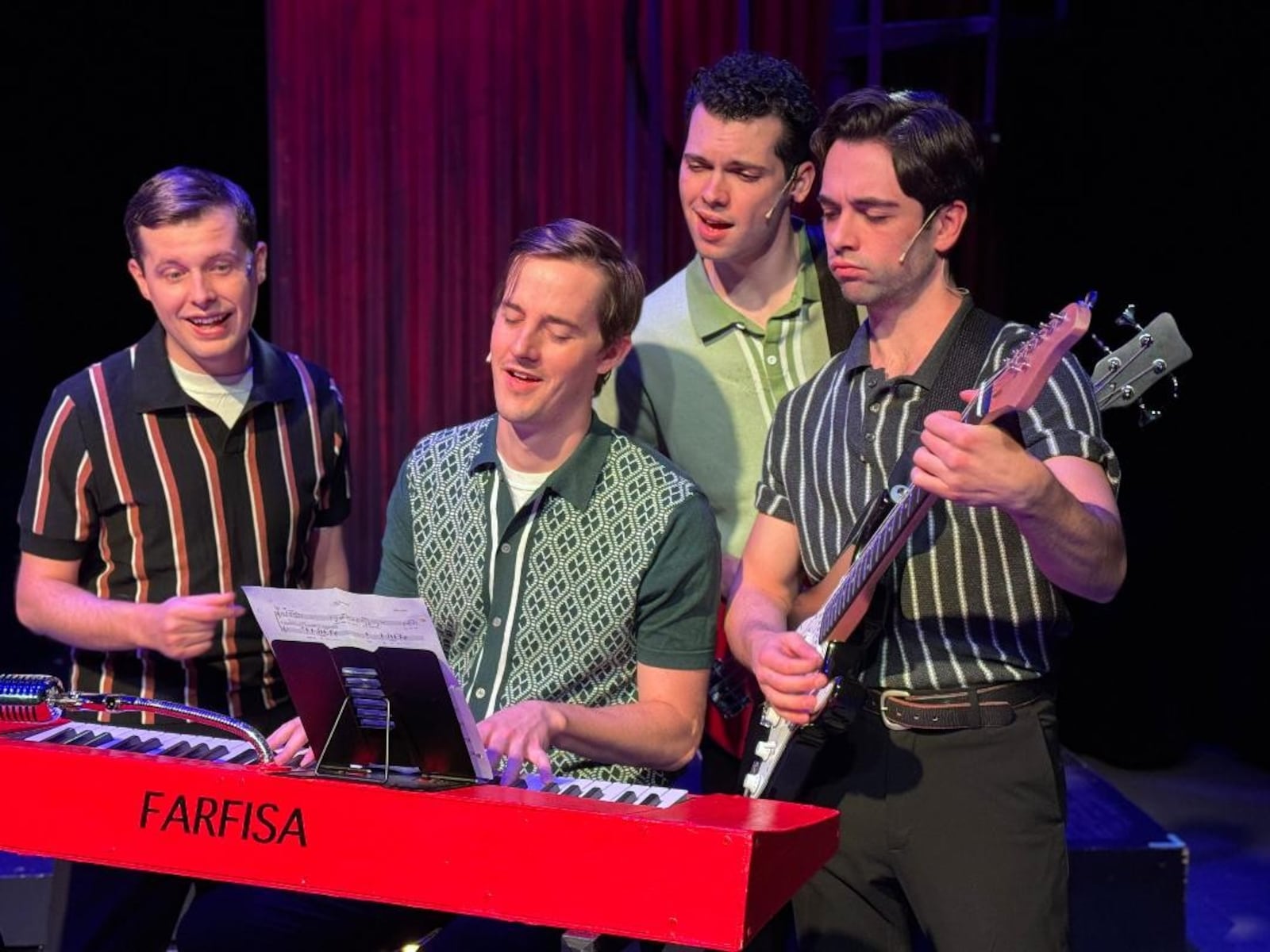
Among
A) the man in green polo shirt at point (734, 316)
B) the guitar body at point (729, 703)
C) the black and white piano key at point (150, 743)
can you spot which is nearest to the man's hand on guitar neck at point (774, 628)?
the guitar body at point (729, 703)

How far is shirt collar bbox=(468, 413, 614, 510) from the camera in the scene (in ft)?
9.09

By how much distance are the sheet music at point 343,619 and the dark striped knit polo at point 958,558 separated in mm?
791

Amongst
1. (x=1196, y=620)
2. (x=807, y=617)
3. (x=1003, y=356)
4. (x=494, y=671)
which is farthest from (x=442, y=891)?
(x=1196, y=620)

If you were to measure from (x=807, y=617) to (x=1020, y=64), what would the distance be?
120 inches

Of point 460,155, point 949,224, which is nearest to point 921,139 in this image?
point 949,224

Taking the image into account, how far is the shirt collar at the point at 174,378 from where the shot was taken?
312 cm

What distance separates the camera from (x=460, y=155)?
4.91 metres

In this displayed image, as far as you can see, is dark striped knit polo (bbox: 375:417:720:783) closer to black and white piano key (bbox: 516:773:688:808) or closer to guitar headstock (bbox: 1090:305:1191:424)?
black and white piano key (bbox: 516:773:688:808)

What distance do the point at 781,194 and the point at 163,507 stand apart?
1.41 m

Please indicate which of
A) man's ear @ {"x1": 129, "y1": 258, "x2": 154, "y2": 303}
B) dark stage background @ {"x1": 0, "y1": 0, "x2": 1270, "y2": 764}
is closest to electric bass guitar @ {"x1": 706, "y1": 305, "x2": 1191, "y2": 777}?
man's ear @ {"x1": 129, "y1": 258, "x2": 154, "y2": 303}

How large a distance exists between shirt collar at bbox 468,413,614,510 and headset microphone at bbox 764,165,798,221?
2.40 ft

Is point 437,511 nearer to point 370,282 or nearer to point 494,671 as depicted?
point 494,671

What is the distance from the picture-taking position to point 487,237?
16.2 ft

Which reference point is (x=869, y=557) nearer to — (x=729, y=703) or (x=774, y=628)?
(x=774, y=628)
